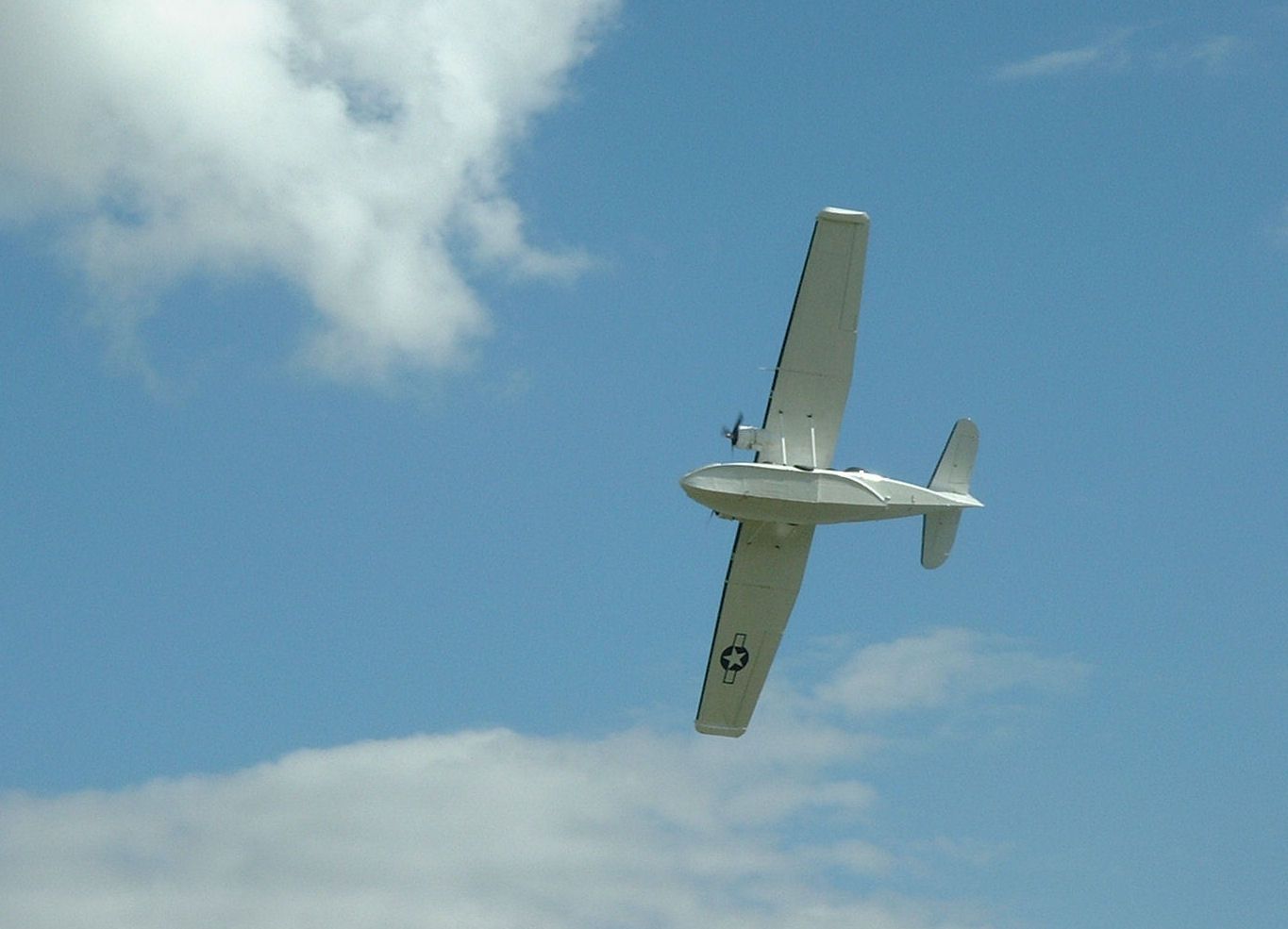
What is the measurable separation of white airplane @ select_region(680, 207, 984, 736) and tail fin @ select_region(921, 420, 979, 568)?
0.04 metres

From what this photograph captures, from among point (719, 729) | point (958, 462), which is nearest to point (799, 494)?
point (958, 462)

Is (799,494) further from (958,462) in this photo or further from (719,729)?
(719,729)

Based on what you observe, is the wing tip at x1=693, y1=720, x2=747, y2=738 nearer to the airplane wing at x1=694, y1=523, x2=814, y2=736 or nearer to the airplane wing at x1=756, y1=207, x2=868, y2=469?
the airplane wing at x1=694, y1=523, x2=814, y2=736

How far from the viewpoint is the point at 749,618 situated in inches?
1897

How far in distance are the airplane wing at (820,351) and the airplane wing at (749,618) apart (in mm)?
2922

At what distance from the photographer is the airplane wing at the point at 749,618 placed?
47062mm

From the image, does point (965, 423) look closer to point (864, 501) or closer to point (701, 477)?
point (864, 501)

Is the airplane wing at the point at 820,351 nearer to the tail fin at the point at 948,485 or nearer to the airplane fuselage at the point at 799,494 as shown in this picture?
the airplane fuselage at the point at 799,494

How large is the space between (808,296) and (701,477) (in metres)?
5.66

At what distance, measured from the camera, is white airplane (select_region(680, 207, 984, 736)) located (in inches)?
1674

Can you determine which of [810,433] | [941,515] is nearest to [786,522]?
[810,433]

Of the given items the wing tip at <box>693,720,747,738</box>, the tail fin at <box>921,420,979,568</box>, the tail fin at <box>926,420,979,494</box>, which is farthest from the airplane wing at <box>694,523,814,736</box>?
the tail fin at <box>926,420,979,494</box>

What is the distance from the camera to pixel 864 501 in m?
43.2

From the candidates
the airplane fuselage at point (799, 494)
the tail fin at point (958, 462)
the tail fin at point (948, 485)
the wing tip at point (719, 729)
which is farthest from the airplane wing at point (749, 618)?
the tail fin at point (958, 462)
